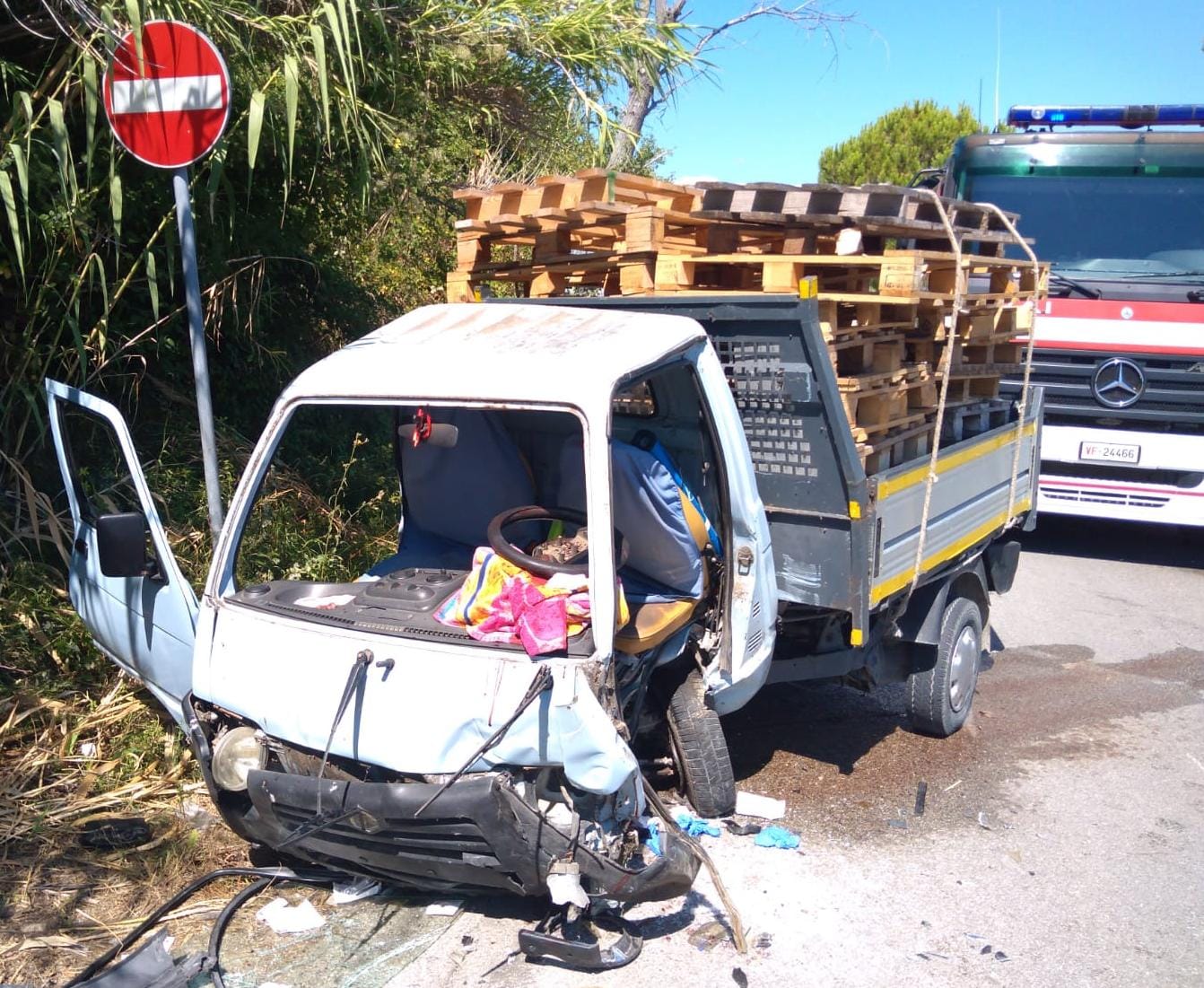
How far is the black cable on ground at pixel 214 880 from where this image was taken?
11.3ft

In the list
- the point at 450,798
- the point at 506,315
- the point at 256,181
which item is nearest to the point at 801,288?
the point at 506,315

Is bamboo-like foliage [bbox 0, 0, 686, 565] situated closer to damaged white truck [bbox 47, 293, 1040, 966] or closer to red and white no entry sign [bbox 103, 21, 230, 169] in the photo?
red and white no entry sign [bbox 103, 21, 230, 169]

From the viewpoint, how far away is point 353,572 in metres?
5.80

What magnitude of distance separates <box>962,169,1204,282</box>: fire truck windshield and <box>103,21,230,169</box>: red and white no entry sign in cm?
595

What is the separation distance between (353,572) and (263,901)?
227 centimetres

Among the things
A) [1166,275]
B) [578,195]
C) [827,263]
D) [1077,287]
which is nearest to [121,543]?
[578,195]

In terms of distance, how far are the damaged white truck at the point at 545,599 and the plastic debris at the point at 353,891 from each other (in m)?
0.30

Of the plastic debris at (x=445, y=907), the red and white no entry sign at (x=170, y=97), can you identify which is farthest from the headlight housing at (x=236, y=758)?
the red and white no entry sign at (x=170, y=97)

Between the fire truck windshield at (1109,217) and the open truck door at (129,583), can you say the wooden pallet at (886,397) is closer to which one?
the open truck door at (129,583)

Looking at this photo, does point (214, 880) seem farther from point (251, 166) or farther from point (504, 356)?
point (251, 166)

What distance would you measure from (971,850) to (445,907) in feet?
6.68

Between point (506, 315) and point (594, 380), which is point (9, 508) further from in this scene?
point (594, 380)

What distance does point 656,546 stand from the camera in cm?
396

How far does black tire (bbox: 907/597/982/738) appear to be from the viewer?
516 centimetres
